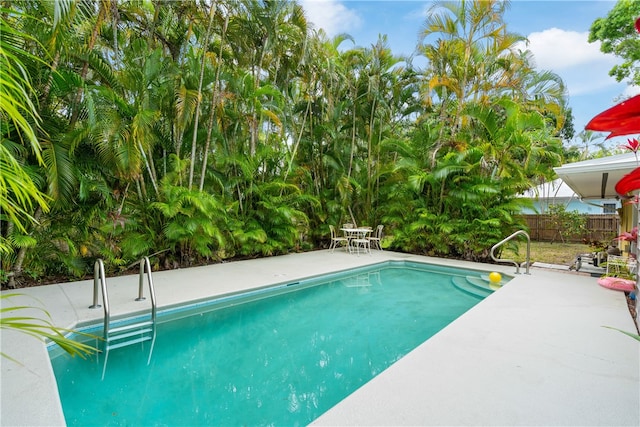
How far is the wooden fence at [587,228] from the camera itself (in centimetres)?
1270

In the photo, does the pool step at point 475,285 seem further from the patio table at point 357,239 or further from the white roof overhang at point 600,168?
the patio table at point 357,239

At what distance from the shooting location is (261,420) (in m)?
2.42

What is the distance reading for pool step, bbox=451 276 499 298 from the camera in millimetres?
5805

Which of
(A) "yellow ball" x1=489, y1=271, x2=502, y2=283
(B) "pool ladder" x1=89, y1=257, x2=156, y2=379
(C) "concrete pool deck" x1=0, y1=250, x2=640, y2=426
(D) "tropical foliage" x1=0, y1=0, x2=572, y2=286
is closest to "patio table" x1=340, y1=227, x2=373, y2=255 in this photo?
(D) "tropical foliage" x1=0, y1=0, x2=572, y2=286

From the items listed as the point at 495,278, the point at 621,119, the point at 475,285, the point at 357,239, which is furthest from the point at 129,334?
the point at 357,239

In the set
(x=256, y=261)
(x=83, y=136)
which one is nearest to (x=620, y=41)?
(x=256, y=261)

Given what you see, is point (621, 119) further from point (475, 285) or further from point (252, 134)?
point (252, 134)

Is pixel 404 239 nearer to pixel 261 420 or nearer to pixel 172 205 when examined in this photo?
pixel 172 205

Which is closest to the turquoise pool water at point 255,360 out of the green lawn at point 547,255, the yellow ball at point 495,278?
the yellow ball at point 495,278

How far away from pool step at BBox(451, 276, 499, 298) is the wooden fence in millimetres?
7280

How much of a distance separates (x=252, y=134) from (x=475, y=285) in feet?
19.2

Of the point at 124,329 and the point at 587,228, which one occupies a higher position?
the point at 587,228

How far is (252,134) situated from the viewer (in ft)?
25.8

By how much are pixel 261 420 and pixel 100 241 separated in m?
4.96
